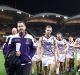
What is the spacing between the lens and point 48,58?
1395 cm

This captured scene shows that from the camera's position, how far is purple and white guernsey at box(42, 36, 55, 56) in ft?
45.3

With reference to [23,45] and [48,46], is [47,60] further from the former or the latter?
[23,45]

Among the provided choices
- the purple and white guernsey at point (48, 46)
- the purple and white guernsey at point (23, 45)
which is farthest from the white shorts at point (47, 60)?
the purple and white guernsey at point (23, 45)

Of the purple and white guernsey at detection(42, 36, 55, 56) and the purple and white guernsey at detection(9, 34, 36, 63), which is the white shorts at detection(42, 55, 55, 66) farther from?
the purple and white guernsey at detection(9, 34, 36, 63)

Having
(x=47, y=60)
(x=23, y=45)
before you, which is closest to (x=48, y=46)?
(x=47, y=60)

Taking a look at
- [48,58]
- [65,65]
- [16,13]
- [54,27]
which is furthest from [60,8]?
[48,58]

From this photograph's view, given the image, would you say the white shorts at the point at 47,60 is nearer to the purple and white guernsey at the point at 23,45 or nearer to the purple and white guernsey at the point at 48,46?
the purple and white guernsey at the point at 48,46

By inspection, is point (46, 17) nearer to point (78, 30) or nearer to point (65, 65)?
point (78, 30)

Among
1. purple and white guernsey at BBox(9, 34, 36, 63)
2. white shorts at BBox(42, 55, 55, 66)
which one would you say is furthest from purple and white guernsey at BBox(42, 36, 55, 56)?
purple and white guernsey at BBox(9, 34, 36, 63)

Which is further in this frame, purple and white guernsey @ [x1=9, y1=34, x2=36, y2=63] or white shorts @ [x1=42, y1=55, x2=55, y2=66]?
white shorts @ [x1=42, y1=55, x2=55, y2=66]

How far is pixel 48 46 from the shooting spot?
552 inches

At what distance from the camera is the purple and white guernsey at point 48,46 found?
45.3 feet

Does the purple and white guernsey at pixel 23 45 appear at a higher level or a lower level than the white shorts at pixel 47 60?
→ higher

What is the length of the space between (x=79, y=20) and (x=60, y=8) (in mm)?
8724
